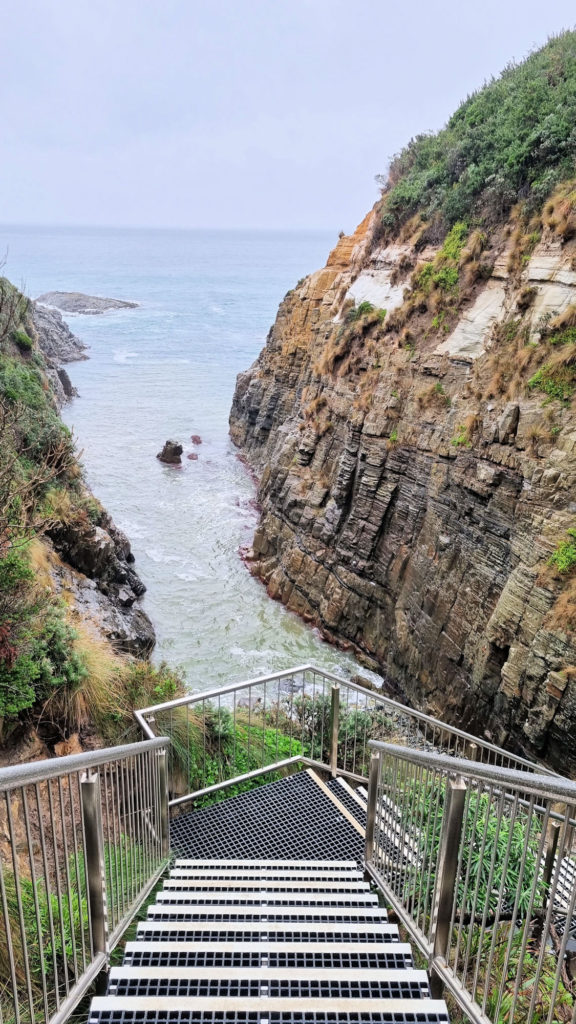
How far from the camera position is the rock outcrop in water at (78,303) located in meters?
92.2

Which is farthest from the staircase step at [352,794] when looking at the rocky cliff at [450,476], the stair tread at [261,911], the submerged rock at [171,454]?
the submerged rock at [171,454]

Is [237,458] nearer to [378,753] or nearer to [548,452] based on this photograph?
[548,452]

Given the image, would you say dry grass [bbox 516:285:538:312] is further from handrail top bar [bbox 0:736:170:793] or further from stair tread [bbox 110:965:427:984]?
stair tread [bbox 110:965:427:984]

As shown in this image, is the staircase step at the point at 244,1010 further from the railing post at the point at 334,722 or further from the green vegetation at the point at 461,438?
the green vegetation at the point at 461,438

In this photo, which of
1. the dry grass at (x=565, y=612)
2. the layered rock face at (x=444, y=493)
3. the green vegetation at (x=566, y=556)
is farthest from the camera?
the layered rock face at (x=444, y=493)

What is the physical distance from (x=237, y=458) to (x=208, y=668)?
20.0 metres

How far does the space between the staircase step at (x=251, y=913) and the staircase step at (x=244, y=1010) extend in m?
1.07

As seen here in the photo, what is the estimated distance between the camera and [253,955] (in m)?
3.03

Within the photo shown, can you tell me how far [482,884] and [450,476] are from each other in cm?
1168

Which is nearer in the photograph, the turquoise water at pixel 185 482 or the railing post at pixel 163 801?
the railing post at pixel 163 801

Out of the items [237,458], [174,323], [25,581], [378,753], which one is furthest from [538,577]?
[174,323]

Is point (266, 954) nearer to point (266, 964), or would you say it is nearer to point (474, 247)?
point (266, 964)

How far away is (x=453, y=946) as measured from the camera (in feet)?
12.0

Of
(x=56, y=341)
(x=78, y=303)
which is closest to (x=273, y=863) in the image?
(x=56, y=341)
